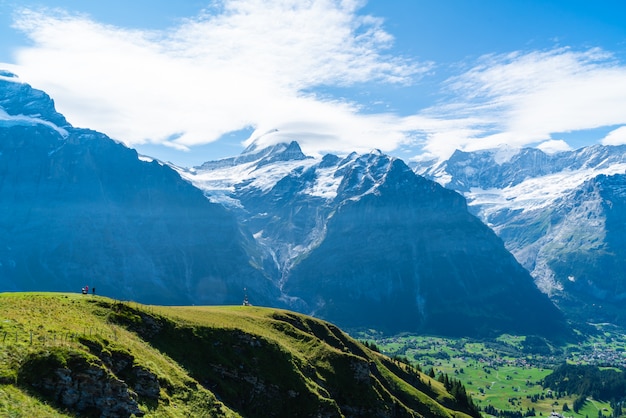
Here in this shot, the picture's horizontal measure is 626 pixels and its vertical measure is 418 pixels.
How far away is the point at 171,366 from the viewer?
84500 millimetres

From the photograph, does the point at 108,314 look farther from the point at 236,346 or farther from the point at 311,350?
the point at 311,350

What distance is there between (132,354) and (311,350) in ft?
186

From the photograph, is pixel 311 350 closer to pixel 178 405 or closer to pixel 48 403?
pixel 178 405

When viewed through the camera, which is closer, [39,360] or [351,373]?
[39,360]

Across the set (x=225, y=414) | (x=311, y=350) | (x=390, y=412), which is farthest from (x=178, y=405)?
(x=390, y=412)

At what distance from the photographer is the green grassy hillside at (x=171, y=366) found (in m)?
60.8

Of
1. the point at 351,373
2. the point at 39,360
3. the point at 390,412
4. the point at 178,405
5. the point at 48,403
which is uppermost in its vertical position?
the point at 39,360

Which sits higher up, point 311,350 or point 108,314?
point 108,314

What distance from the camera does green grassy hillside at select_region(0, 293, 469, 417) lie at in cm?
6078

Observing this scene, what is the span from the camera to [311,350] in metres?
124

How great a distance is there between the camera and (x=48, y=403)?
57969 millimetres

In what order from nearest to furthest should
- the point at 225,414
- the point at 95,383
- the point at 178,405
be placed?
the point at 95,383, the point at 178,405, the point at 225,414

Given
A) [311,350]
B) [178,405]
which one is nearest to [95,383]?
[178,405]

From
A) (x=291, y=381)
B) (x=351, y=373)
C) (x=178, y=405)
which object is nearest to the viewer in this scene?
(x=178, y=405)
